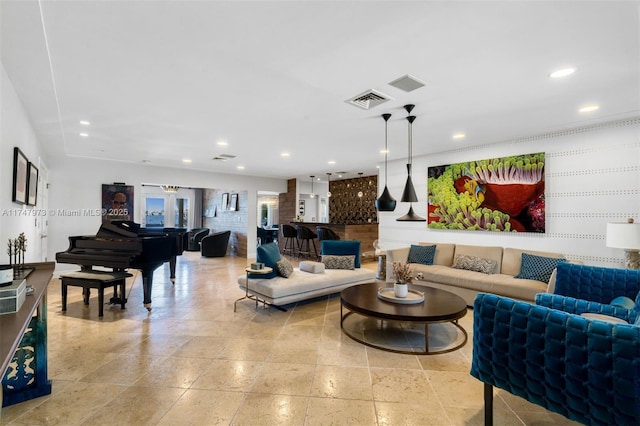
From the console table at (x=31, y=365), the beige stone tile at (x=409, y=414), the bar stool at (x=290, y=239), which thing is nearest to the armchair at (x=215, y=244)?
the bar stool at (x=290, y=239)

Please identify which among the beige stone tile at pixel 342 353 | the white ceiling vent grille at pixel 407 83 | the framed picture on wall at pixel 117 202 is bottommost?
the beige stone tile at pixel 342 353

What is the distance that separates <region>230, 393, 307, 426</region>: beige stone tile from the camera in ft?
6.68

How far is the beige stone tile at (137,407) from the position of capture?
2035mm

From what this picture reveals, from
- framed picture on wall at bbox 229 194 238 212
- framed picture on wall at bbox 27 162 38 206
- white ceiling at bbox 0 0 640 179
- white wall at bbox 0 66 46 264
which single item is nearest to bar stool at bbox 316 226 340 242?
Answer: framed picture on wall at bbox 229 194 238 212

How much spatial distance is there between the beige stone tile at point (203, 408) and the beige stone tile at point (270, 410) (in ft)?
0.23

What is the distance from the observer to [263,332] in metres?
3.55

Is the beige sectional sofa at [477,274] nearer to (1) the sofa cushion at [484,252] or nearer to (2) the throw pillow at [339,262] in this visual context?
(1) the sofa cushion at [484,252]

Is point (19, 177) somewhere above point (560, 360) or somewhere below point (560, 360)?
above

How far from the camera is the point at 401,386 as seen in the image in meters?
2.47

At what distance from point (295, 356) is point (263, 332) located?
2.37 feet

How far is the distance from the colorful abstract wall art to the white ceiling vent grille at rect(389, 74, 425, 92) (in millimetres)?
2992

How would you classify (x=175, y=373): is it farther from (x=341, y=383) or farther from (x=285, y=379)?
(x=341, y=383)

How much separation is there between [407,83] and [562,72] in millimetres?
1319

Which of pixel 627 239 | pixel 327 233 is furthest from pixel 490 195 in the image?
pixel 327 233
